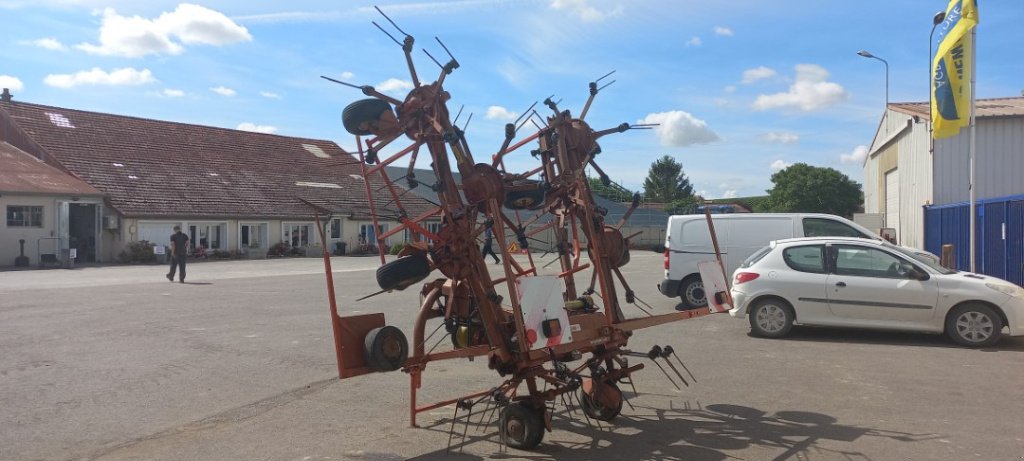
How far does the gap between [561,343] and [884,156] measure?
30480mm

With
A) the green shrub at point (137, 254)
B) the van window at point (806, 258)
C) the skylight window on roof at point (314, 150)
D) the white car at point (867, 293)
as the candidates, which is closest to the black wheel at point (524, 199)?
the white car at point (867, 293)

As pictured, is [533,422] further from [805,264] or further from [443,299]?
[805,264]

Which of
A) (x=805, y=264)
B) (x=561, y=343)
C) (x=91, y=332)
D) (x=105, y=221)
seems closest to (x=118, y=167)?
(x=105, y=221)

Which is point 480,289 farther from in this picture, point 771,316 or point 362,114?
point 771,316

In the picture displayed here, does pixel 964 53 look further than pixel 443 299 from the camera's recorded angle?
Yes

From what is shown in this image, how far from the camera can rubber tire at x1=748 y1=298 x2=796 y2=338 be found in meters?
11.3

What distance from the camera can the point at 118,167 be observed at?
37188 millimetres

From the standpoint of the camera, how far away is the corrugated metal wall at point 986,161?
21.1 meters

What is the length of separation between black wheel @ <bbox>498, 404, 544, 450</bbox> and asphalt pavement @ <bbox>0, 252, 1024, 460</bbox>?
97 mm

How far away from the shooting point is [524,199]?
21.8 feet

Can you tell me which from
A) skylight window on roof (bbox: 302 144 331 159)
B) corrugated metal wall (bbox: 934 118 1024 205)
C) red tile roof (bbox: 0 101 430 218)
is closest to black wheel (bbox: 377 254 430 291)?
corrugated metal wall (bbox: 934 118 1024 205)

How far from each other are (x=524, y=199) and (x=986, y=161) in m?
19.9

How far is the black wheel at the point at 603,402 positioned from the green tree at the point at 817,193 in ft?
219

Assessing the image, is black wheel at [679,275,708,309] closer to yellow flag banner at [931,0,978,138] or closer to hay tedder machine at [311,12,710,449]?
yellow flag banner at [931,0,978,138]
